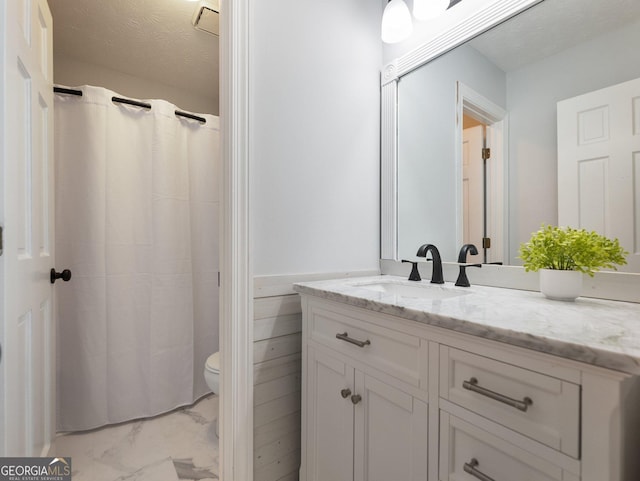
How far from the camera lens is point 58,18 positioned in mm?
1805

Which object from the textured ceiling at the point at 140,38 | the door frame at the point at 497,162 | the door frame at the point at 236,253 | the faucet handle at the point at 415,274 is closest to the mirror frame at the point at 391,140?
the faucet handle at the point at 415,274

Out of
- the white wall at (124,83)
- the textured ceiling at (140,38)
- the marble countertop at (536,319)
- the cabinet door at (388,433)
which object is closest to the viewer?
the marble countertop at (536,319)

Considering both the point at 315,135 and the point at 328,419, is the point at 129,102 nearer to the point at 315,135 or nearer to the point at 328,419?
the point at 315,135

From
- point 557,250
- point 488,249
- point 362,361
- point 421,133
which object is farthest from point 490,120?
point 362,361

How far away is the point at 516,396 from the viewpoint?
2.04 ft

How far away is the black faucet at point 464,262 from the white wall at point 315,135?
451 millimetres

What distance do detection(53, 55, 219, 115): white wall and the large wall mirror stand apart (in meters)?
1.81

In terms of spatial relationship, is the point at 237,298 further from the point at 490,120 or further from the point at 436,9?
the point at 436,9

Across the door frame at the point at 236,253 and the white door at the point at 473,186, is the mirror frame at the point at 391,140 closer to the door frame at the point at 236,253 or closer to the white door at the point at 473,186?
the white door at the point at 473,186

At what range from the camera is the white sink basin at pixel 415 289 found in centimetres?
117

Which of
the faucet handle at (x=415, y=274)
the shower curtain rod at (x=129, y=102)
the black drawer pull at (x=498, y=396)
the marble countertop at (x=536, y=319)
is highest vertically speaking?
the shower curtain rod at (x=129, y=102)

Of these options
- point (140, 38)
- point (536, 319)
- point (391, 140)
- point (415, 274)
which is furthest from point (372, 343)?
point (140, 38)

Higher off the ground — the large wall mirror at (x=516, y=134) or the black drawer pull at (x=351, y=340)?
the large wall mirror at (x=516, y=134)

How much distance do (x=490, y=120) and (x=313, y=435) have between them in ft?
4.65
